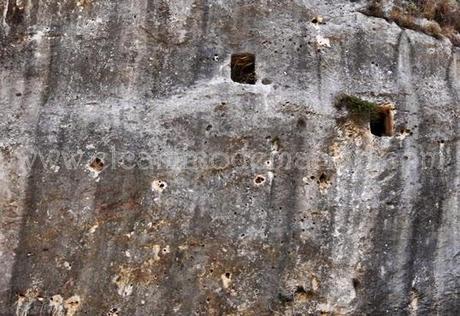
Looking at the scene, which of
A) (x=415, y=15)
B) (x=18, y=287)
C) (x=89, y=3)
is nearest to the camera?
(x=18, y=287)

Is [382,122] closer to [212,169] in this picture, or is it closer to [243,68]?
[243,68]

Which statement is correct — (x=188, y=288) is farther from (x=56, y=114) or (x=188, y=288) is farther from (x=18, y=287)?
(x=56, y=114)

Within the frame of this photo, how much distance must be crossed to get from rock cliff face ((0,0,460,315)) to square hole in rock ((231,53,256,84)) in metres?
0.08

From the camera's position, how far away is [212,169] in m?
7.47

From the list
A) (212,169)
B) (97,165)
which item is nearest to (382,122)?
(212,169)

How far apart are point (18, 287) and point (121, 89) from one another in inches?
101

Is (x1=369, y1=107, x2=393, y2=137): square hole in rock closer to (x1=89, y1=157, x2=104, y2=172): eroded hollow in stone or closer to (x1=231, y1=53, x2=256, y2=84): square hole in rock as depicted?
(x1=231, y1=53, x2=256, y2=84): square hole in rock

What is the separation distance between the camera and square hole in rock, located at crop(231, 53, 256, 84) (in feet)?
25.5

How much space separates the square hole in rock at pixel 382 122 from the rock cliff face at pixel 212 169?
0.09m

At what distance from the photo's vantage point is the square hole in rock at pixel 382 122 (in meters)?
7.84

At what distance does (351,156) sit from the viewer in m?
7.66

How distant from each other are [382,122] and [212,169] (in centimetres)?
222

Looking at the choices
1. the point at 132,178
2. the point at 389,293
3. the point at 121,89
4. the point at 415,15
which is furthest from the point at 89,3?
the point at 389,293

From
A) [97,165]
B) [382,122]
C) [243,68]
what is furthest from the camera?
[382,122]
